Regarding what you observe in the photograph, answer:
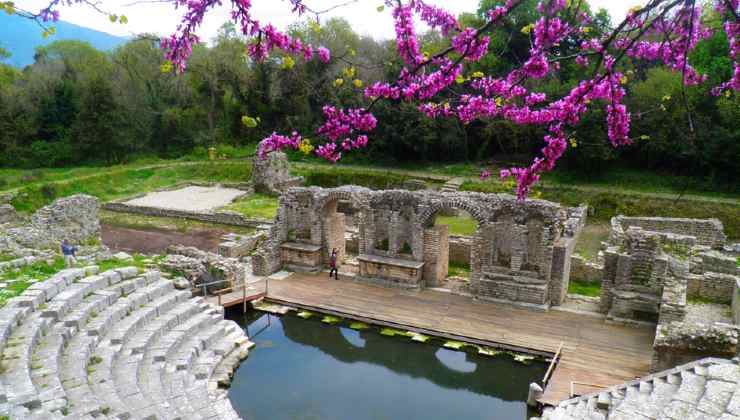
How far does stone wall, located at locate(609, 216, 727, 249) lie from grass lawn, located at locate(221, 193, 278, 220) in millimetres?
14484

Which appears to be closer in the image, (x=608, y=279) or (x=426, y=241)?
(x=608, y=279)

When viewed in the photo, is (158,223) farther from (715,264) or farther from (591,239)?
(715,264)

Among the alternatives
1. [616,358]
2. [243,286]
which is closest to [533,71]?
[616,358]

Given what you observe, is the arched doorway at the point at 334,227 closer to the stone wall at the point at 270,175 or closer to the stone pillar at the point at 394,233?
the stone pillar at the point at 394,233

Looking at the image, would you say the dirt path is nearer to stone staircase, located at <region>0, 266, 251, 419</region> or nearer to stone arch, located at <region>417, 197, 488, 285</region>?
stone staircase, located at <region>0, 266, 251, 419</region>

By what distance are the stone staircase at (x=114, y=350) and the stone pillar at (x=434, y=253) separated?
529 cm

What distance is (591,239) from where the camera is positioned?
19969 mm

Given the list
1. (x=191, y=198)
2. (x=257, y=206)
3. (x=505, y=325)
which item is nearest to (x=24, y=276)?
(x=505, y=325)

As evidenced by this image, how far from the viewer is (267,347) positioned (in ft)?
38.1

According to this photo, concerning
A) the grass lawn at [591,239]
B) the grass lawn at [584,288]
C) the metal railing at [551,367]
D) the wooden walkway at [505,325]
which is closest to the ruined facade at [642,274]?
the wooden walkway at [505,325]

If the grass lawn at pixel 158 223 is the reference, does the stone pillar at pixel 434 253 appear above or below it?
above

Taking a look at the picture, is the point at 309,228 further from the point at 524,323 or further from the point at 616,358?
the point at 616,358

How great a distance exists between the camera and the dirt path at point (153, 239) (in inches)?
762

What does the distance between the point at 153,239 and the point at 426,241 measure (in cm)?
1225
